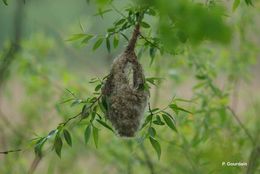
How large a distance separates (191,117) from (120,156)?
99 cm

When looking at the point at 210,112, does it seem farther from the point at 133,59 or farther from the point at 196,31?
the point at 196,31

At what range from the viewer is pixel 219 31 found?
1271 millimetres

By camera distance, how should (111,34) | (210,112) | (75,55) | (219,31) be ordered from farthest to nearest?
1. (75,55)
2. (210,112)
3. (111,34)
4. (219,31)

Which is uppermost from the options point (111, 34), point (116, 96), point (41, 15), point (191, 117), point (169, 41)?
point (169, 41)

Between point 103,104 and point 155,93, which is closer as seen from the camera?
point 103,104

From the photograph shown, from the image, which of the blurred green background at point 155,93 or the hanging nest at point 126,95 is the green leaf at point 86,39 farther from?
the blurred green background at point 155,93

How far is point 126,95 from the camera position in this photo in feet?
7.95

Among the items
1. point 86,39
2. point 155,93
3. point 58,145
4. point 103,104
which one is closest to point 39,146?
point 58,145

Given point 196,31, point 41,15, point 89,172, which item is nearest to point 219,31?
point 196,31

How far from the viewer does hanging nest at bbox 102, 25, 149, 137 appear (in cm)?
240

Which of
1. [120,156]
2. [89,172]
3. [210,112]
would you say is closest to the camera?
[210,112]

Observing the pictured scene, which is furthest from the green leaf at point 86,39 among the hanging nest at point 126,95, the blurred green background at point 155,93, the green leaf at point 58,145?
the blurred green background at point 155,93

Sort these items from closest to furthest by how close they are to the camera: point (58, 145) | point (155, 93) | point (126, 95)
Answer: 1. point (58, 145)
2. point (126, 95)
3. point (155, 93)

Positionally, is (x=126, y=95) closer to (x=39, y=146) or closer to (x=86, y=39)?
(x=86, y=39)
